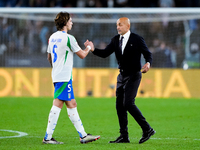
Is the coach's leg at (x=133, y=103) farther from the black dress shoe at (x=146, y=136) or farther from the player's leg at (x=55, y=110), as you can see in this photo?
the player's leg at (x=55, y=110)

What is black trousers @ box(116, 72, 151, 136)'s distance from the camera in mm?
6379

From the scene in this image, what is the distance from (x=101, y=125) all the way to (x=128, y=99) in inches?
98.9

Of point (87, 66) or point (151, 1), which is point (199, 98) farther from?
point (151, 1)

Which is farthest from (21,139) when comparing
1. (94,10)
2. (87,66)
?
(87,66)

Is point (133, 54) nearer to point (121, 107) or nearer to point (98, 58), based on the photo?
point (121, 107)

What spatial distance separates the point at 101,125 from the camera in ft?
28.8

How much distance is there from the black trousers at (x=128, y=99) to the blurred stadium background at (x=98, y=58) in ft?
27.1

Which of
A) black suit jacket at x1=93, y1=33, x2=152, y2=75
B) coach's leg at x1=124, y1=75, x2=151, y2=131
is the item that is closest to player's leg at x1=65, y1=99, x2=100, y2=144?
coach's leg at x1=124, y1=75, x2=151, y2=131

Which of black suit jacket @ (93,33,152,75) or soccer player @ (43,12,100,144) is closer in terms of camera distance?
soccer player @ (43,12,100,144)

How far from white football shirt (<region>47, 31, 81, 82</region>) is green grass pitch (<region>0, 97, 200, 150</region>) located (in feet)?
3.38

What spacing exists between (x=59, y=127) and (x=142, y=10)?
7517 mm

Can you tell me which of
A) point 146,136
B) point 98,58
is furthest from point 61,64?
point 98,58

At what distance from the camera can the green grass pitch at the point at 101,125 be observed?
20.2 feet

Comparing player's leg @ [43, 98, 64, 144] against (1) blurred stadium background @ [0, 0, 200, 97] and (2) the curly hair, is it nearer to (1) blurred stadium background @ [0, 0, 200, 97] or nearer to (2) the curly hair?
(2) the curly hair
